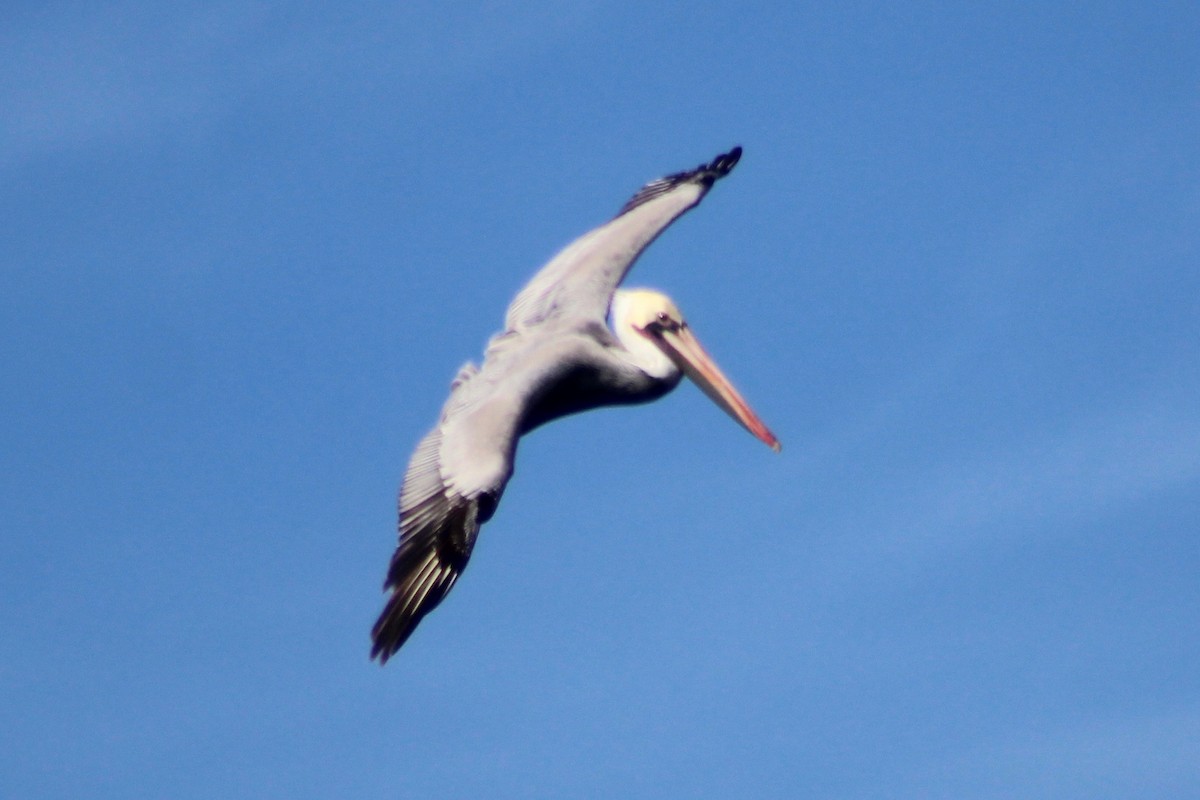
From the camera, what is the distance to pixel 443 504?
1348cm

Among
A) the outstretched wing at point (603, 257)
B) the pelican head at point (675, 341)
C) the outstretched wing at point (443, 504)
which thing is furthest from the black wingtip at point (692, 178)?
the outstretched wing at point (443, 504)

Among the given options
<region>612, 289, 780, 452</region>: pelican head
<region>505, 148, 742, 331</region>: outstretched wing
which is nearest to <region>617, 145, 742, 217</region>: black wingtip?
<region>505, 148, 742, 331</region>: outstretched wing

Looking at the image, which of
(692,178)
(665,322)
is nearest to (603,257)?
(665,322)

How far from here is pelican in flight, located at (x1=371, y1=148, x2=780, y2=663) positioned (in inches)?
520

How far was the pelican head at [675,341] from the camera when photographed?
16891 millimetres

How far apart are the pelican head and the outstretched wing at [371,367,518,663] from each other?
110 inches

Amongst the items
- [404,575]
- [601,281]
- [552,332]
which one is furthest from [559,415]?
[404,575]

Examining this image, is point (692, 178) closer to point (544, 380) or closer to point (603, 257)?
point (603, 257)

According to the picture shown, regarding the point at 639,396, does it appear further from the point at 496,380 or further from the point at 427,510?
the point at 427,510

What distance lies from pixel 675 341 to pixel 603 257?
1016 millimetres

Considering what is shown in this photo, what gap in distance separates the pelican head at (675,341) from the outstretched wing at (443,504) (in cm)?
280

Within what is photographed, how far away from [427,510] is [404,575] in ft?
2.06

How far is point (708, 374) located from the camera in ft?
56.1

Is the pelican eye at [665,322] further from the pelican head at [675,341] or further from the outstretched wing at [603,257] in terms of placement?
the outstretched wing at [603,257]
